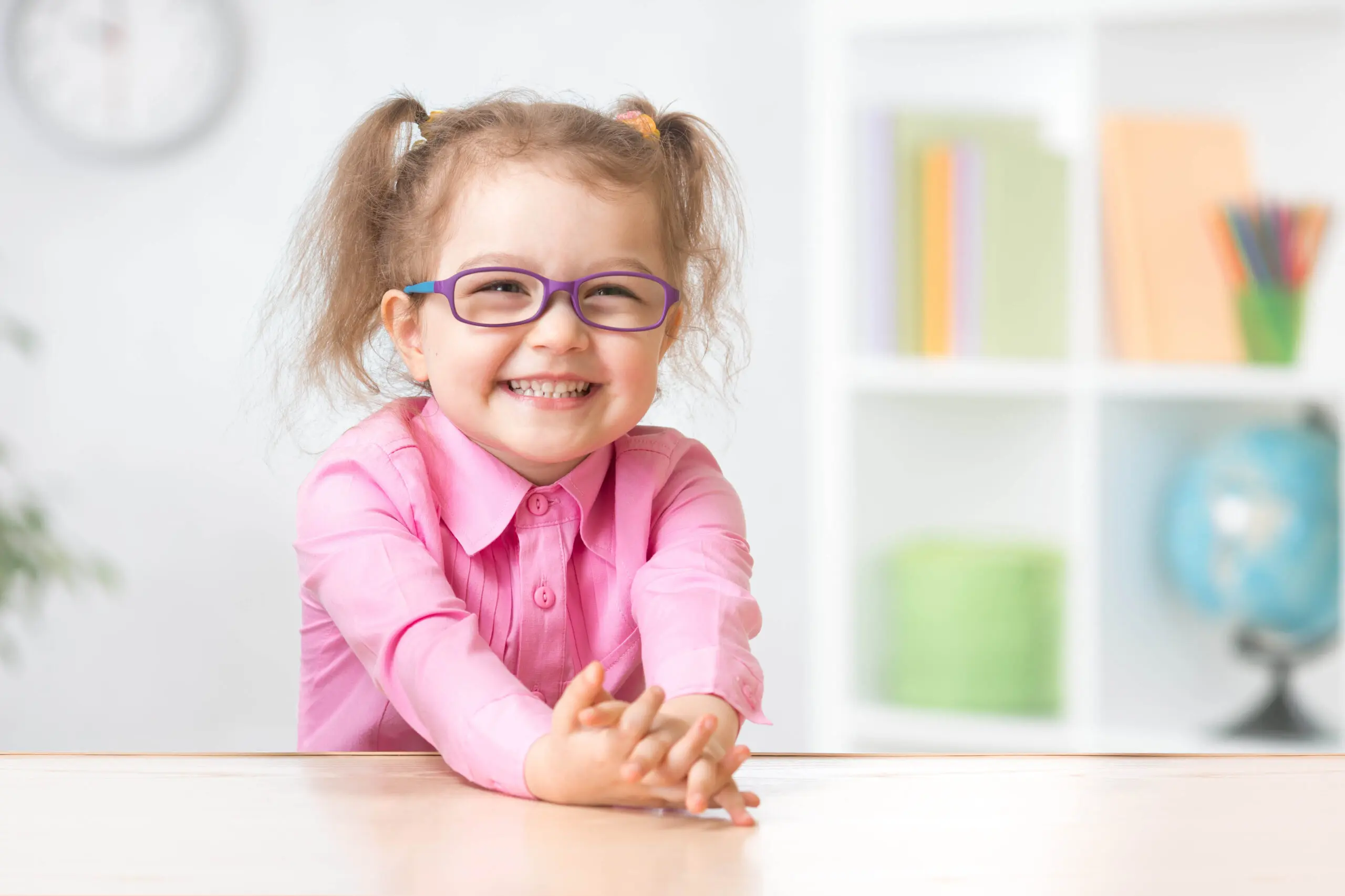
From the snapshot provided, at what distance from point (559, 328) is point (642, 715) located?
295 millimetres

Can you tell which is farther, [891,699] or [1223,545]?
[891,699]

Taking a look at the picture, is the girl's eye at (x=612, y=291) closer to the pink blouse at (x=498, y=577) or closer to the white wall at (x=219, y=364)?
the pink blouse at (x=498, y=577)

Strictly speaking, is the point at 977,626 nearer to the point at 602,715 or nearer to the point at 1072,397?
the point at 1072,397

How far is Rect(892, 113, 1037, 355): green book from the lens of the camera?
225 centimetres

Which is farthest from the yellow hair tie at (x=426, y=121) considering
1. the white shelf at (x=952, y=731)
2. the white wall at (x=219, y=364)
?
the white wall at (x=219, y=364)

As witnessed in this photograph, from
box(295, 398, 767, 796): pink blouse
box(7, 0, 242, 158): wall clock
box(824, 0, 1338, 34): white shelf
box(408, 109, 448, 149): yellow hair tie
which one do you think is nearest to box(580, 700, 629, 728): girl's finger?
box(295, 398, 767, 796): pink blouse

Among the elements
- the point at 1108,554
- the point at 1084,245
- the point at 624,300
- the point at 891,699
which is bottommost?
the point at 891,699

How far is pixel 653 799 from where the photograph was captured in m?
0.59

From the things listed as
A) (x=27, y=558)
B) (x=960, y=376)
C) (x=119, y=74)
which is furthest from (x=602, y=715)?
(x=119, y=74)

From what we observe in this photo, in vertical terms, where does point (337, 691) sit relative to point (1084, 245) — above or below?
below

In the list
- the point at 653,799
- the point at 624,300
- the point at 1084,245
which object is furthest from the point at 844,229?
the point at 653,799

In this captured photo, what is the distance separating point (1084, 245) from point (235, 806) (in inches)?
74.7

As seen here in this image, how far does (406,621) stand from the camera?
30.4 inches

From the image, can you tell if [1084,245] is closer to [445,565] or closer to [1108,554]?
[1108,554]
